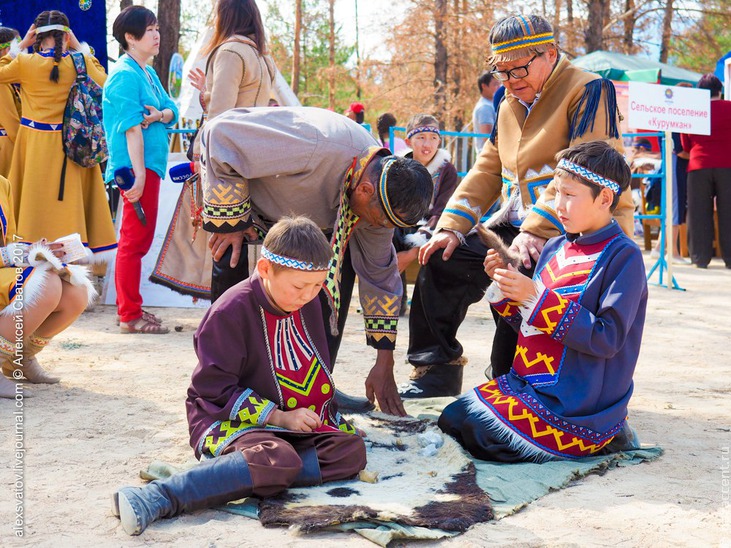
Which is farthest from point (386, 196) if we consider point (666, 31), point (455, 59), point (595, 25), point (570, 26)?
point (666, 31)

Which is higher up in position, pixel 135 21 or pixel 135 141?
pixel 135 21

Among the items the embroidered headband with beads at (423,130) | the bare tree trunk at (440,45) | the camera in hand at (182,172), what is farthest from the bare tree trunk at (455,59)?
the camera in hand at (182,172)

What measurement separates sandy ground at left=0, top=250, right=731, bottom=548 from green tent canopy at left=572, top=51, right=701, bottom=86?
944cm

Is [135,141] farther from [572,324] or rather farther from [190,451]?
[572,324]

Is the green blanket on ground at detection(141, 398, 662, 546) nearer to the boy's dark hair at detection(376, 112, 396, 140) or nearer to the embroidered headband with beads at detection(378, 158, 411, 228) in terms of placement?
the embroidered headband with beads at detection(378, 158, 411, 228)

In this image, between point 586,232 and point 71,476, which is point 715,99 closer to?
point 586,232

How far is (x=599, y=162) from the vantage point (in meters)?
3.04

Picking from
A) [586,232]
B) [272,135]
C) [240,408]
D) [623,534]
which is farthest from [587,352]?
[272,135]

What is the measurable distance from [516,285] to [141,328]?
127 inches

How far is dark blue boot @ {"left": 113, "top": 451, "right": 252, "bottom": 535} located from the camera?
7.74 ft

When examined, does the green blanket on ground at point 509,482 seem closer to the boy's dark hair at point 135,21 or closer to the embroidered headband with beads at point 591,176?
the embroidered headband with beads at point 591,176

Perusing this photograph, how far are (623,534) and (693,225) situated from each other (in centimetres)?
798

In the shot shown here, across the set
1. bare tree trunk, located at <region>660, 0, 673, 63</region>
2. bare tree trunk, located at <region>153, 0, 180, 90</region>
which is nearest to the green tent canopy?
bare tree trunk, located at <region>660, 0, 673, 63</region>

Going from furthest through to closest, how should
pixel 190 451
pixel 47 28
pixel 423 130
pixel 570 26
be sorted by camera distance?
pixel 570 26, pixel 423 130, pixel 47 28, pixel 190 451
